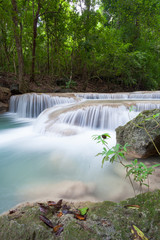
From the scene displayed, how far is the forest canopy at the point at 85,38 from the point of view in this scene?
33.7ft

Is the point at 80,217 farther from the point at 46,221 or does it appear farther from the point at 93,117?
the point at 93,117

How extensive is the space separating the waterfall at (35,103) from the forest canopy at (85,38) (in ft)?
5.26

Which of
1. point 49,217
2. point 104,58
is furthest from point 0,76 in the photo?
point 49,217

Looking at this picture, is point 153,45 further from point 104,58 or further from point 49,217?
point 49,217

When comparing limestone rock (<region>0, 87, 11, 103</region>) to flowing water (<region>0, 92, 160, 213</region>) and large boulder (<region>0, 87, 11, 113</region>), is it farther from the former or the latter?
flowing water (<region>0, 92, 160, 213</region>)

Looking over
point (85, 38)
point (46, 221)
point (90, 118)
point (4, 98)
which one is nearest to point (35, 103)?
point (4, 98)

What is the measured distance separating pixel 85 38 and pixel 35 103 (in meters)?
6.74

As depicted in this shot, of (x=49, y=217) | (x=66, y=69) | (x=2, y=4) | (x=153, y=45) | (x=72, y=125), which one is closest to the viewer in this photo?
(x=49, y=217)

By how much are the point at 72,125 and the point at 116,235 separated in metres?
4.04

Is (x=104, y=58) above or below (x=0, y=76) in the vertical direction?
above

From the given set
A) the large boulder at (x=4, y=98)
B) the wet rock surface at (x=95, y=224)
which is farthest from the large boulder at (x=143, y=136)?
the large boulder at (x=4, y=98)

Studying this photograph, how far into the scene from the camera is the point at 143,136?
2467 mm

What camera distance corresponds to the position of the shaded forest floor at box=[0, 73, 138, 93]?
10731 millimetres

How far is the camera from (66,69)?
15.5 m
